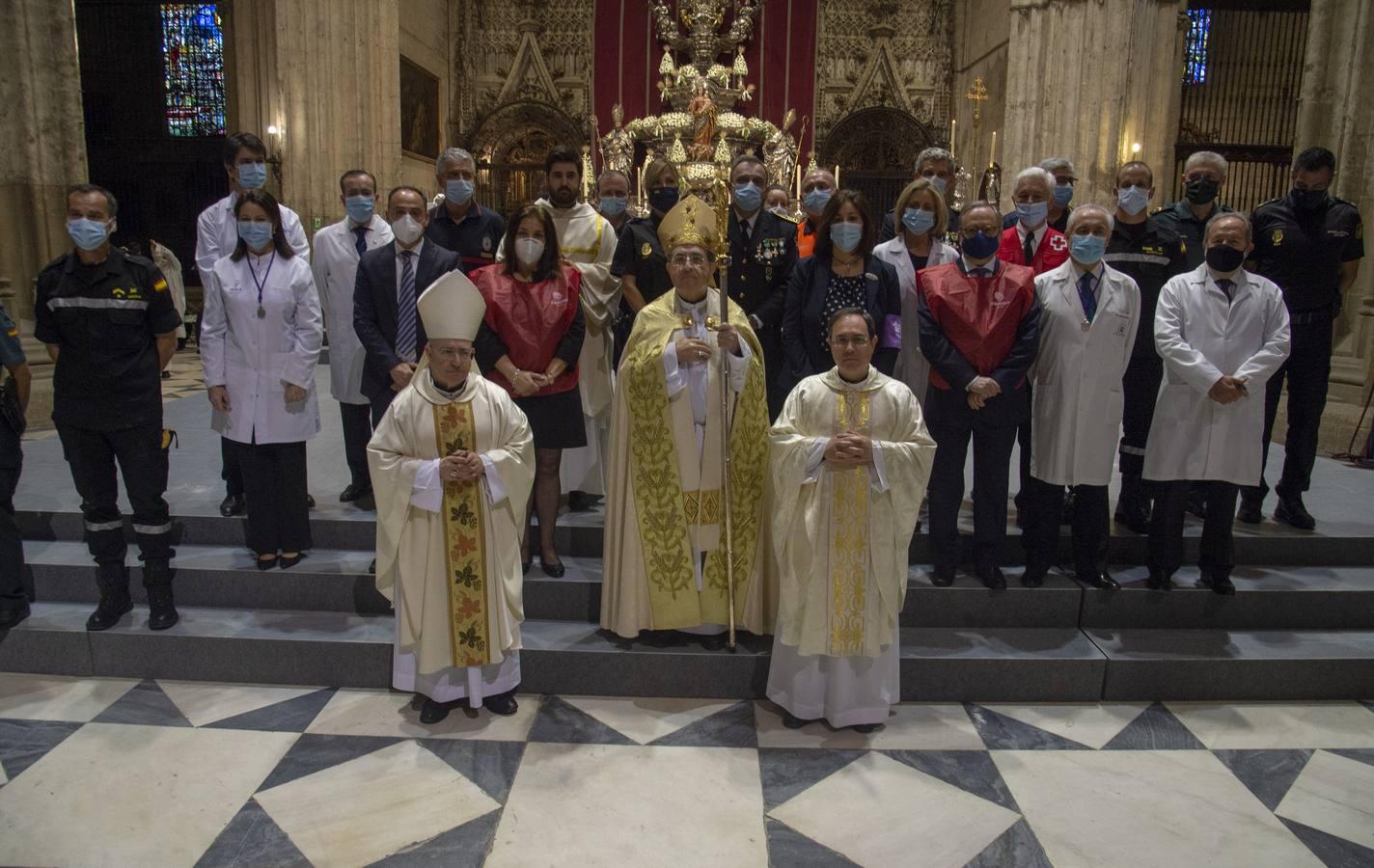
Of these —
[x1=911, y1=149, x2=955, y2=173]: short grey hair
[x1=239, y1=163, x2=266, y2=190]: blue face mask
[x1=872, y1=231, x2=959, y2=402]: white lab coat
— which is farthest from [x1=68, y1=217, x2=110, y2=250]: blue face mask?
[x1=911, y1=149, x2=955, y2=173]: short grey hair

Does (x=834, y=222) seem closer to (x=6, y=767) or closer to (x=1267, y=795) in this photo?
(x=1267, y=795)

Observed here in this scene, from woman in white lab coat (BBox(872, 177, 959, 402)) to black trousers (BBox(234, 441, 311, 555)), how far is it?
2.81m

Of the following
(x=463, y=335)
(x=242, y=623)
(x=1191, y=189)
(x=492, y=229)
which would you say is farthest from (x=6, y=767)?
(x=1191, y=189)

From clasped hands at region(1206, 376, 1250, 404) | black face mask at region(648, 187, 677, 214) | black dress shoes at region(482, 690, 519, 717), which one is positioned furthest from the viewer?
black face mask at region(648, 187, 677, 214)

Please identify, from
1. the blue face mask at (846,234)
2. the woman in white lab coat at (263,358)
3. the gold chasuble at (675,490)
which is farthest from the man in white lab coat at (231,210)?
the blue face mask at (846,234)

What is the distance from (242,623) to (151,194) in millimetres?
14157

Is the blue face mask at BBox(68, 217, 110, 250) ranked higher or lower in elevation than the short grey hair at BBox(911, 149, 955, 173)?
lower

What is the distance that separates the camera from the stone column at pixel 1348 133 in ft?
22.1

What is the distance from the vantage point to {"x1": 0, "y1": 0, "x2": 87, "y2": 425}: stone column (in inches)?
273

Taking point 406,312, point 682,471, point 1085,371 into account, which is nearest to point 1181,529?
point 1085,371

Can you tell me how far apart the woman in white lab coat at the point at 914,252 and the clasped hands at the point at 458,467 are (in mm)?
2054

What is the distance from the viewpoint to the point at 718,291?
12.4 feet

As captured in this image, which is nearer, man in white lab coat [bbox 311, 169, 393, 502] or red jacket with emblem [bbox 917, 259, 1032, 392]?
red jacket with emblem [bbox 917, 259, 1032, 392]

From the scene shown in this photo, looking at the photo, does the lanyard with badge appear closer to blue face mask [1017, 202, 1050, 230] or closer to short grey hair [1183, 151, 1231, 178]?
blue face mask [1017, 202, 1050, 230]
